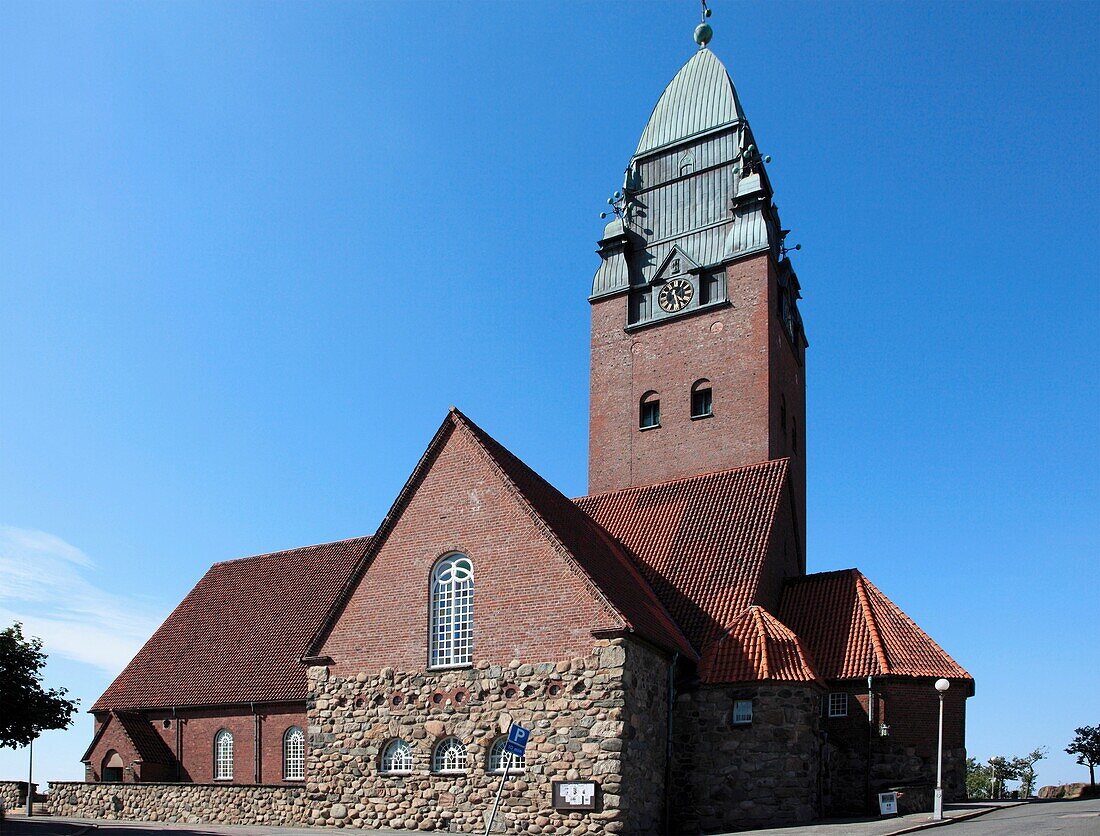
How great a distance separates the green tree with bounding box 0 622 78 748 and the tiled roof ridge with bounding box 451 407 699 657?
19.1 metres

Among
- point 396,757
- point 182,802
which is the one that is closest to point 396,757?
point 396,757

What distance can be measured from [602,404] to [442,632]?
17.8 metres

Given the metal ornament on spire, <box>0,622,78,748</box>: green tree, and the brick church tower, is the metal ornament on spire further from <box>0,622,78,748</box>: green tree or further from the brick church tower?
<box>0,622,78,748</box>: green tree

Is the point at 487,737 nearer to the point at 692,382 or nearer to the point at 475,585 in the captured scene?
the point at 475,585

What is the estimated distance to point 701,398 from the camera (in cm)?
3669

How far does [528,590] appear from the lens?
21.3 meters

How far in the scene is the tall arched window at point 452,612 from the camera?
71.9 ft

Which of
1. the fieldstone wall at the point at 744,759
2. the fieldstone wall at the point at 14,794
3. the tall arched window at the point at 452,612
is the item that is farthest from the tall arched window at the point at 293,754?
the fieldstone wall at the point at 744,759

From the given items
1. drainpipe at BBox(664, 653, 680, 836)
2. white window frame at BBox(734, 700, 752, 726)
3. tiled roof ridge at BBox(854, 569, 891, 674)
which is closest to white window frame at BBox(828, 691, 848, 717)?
tiled roof ridge at BBox(854, 569, 891, 674)

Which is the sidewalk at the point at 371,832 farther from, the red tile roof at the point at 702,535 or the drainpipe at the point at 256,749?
the red tile roof at the point at 702,535

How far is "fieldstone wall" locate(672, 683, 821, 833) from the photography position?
2109 centimetres

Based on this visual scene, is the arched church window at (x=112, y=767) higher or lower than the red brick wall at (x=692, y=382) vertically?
lower

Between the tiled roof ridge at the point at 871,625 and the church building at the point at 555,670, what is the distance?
0.07m

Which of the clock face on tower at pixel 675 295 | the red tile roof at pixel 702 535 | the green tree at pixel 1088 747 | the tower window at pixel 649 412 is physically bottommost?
the green tree at pixel 1088 747
